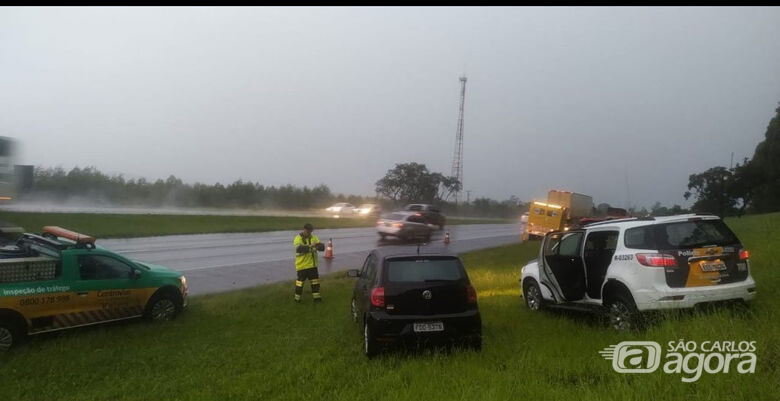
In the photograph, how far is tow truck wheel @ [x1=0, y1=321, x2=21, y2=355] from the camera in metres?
7.31

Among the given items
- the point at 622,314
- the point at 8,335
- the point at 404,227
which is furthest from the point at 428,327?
the point at 404,227

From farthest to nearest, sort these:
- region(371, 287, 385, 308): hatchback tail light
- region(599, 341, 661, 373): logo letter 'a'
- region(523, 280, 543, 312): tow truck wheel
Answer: region(523, 280, 543, 312): tow truck wheel, region(371, 287, 385, 308): hatchback tail light, region(599, 341, 661, 373): logo letter 'a'

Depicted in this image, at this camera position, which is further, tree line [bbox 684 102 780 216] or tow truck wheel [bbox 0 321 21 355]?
tree line [bbox 684 102 780 216]

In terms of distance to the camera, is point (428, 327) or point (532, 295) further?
point (532, 295)

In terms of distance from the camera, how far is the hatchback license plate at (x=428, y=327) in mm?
6300

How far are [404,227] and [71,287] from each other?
2053cm

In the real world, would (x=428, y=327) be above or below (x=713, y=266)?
below

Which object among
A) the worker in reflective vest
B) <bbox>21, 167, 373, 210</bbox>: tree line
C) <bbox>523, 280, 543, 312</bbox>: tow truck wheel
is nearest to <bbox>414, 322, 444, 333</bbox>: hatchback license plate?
<bbox>523, 280, 543, 312</bbox>: tow truck wheel

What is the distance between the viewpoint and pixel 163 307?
9336 millimetres

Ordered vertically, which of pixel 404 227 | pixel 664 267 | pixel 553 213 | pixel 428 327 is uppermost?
pixel 553 213

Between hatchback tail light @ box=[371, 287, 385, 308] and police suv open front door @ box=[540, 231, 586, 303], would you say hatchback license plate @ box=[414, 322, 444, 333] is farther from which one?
police suv open front door @ box=[540, 231, 586, 303]

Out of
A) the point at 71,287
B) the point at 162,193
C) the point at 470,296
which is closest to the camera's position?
the point at 470,296

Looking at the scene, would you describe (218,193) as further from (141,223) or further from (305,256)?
(305,256)
